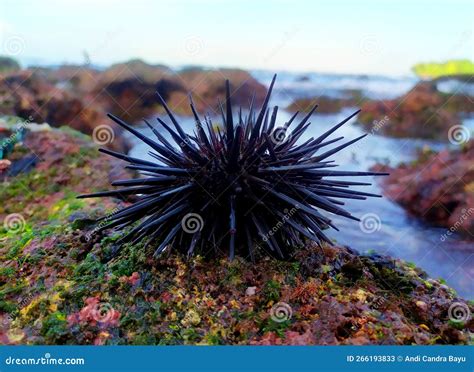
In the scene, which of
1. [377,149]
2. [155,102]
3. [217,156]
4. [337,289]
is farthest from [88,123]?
[337,289]

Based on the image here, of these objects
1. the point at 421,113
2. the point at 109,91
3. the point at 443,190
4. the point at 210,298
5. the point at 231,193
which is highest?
the point at 421,113

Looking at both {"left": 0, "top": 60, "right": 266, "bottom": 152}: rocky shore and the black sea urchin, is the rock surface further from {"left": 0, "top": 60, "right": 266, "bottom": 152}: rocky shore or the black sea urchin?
{"left": 0, "top": 60, "right": 266, "bottom": 152}: rocky shore

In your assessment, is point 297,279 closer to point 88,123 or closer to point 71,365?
point 71,365

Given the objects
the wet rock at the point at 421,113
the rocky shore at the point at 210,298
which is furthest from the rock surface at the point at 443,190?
the wet rock at the point at 421,113

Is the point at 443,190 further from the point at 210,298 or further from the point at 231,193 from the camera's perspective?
the point at 210,298

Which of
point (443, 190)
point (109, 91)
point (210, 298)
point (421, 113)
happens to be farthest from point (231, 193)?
point (421, 113)

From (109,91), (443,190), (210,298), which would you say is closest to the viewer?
(210,298)

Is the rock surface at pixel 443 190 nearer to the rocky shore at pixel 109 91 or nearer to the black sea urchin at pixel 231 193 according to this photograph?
the black sea urchin at pixel 231 193
